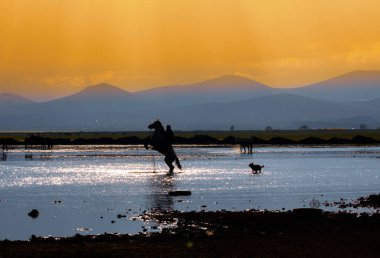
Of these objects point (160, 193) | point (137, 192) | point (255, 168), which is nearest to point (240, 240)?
point (160, 193)

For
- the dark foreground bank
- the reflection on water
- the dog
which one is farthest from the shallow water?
the dark foreground bank

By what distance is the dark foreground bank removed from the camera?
2083 centimetres

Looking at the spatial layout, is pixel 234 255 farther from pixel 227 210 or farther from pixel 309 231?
pixel 227 210

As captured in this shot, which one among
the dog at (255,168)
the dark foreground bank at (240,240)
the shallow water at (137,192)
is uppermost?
the dog at (255,168)

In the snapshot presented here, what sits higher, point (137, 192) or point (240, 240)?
point (137, 192)

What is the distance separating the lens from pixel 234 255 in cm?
2044

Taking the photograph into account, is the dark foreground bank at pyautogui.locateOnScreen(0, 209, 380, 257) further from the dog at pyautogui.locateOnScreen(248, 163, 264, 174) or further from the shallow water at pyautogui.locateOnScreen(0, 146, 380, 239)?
the dog at pyautogui.locateOnScreen(248, 163, 264, 174)

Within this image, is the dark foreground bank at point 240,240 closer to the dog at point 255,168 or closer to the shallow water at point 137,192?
the shallow water at point 137,192

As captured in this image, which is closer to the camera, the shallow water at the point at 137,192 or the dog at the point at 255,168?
the shallow water at the point at 137,192

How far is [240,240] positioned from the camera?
74.9 feet

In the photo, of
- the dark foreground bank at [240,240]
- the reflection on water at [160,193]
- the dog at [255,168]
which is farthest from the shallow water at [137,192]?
the dark foreground bank at [240,240]

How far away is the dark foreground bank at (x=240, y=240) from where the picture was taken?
20828mm

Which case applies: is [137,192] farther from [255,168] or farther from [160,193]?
[255,168]

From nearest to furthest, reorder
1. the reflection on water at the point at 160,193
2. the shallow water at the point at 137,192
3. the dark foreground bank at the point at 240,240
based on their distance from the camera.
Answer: the dark foreground bank at the point at 240,240
the shallow water at the point at 137,192
the reflection on water at the point at 160,193
